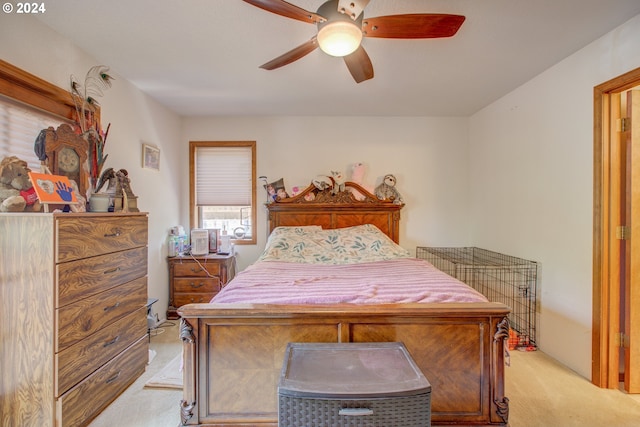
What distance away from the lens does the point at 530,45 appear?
6.67 ft

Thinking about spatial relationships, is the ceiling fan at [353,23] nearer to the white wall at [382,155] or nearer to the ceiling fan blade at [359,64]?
the ceiling fan blade at [359,64]

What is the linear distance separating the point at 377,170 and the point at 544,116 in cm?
174

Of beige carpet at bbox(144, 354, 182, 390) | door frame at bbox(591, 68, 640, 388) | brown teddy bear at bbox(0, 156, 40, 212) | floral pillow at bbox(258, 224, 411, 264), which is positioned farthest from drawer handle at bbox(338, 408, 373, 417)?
door frame at bbox(591, 68, 640, 388)

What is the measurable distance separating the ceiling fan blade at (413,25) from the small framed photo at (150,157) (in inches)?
96.4

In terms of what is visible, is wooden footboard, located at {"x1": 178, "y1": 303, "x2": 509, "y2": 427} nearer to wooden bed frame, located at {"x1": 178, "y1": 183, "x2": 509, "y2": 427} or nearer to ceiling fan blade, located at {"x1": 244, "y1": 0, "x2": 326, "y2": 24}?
wooden bed frame, located at {"x1": 178, "y1": 183, "x2": 509, "y2": 427}

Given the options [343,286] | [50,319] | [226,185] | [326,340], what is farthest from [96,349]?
[226,185]

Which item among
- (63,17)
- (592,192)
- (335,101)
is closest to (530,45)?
(592,192)

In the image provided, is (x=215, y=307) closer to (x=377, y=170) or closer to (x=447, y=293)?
(x=447, y=293)

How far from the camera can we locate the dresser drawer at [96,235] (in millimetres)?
1490

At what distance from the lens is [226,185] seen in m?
3.68

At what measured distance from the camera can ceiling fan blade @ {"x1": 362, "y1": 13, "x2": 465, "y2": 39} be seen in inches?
54.1

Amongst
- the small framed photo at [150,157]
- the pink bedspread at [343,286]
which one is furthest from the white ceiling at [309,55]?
the pink bedspread at [343,286]

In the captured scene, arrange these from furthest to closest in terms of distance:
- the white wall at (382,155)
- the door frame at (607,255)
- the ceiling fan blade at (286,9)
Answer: the white wall at (382,155), the door frame at (607,255), the ceiling fan blade at (286,9)

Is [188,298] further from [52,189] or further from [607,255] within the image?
[607,255]
